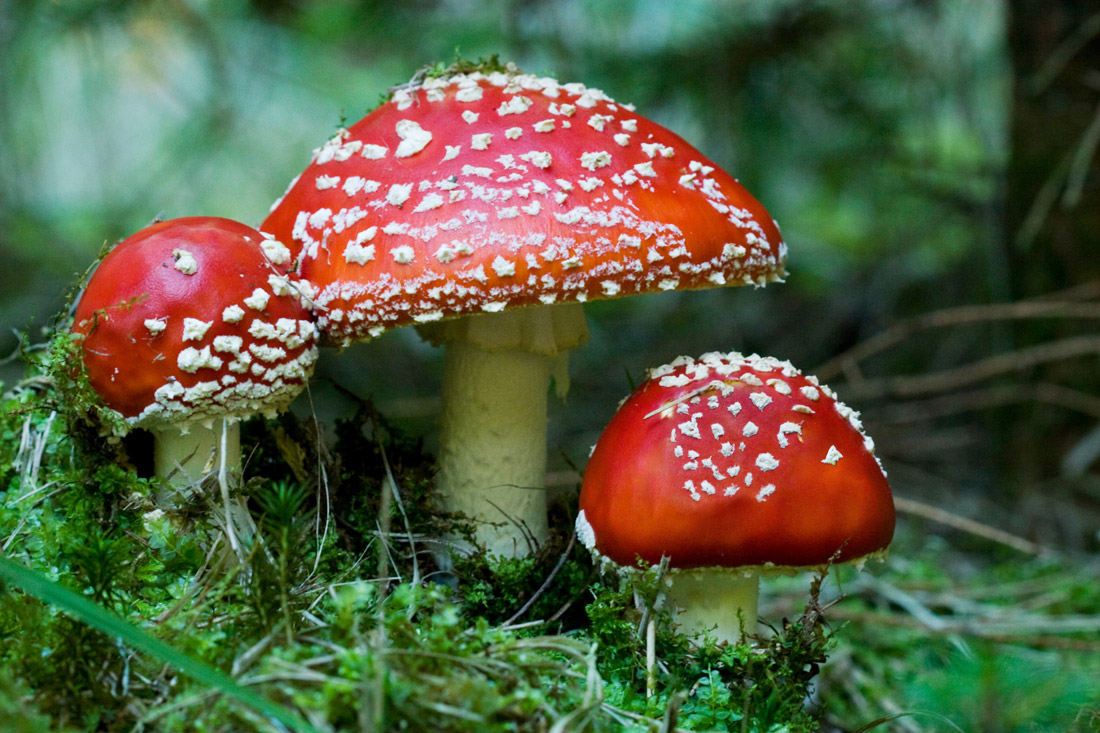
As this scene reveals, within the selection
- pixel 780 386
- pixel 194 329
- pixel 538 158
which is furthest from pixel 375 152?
pixel 780 386

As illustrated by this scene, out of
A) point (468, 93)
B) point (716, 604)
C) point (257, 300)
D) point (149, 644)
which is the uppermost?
point (468, 93)

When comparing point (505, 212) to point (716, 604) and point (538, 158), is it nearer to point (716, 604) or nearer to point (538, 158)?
point (538, 158)

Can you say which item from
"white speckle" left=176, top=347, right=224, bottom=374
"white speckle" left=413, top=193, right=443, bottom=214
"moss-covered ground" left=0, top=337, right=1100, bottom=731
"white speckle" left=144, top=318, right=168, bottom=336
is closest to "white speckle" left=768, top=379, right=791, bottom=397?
"moss-covered ground" left=0, top=337, right=1100, bottom=731

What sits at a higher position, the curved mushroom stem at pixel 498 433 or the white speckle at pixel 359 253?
the white speckle at pixel 359 253

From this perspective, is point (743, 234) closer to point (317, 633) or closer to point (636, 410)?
point (636, 410)

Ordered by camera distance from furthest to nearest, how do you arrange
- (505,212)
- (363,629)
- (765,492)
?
(505,212), (765,492), (363,629)

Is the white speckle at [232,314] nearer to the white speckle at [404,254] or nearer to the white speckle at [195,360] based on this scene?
the white speckle at [195,360]

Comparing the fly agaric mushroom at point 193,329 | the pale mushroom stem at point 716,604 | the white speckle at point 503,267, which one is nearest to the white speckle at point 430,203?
the white speckle at point 503,267
